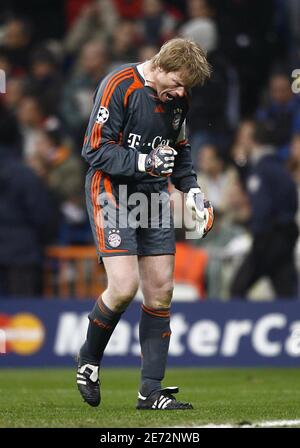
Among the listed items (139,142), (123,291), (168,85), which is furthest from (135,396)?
(168,85)

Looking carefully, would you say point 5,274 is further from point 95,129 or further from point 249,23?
point 95,129

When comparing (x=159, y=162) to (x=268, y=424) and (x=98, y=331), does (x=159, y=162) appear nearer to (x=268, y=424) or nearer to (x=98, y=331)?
(x=98, y=331)

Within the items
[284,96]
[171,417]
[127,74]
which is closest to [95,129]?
[127,74]

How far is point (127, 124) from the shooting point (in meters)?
7.51

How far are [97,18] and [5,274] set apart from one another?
462 cm

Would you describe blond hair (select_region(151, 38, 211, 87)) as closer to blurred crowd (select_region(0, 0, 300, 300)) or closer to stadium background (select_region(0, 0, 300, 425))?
blurred crowd (select_region(0, 0, 300, 300))

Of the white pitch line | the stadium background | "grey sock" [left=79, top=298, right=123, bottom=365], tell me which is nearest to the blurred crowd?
the stadium background

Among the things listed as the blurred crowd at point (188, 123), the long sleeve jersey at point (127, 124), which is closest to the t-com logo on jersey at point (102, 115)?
the long sleeve jersey at point (127, 124)

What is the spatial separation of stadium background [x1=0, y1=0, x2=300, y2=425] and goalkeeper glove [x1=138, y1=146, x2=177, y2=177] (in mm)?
5508

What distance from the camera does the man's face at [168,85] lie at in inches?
286

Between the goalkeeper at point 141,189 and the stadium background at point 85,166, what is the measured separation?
16.2ft

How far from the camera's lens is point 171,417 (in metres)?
6.94

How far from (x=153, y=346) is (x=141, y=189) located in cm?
100

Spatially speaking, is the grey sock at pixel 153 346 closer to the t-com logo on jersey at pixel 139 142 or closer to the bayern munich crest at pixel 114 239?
the bayern munich crest at pixel 114 239
